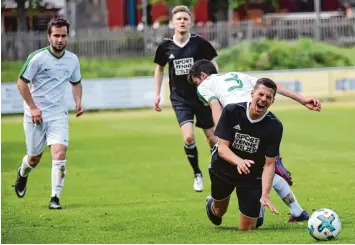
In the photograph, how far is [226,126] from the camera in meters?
10.9

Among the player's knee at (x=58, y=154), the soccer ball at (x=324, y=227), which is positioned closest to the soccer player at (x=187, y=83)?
the player's knee at (x=58, y=154)

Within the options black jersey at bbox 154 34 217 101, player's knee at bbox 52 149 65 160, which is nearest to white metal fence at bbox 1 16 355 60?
black jersey at bbox 154 34 217 101

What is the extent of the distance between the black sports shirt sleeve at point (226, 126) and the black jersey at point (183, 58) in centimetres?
469

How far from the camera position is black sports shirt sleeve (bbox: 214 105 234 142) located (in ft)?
35.9

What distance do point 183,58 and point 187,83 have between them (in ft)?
1.19

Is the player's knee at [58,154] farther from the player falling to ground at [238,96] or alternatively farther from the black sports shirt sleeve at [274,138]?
the black sports shirt sleeve at [274,138]

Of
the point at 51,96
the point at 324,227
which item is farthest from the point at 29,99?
the point at 324,227

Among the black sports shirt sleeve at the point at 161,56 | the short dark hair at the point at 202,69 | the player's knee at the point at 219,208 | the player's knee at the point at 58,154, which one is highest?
the short dark hair at the point at 202,69

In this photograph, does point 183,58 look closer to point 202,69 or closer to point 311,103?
point 202,69

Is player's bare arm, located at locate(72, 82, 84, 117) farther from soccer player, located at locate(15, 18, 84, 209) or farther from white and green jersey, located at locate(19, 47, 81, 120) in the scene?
white and green jersey, located at locate(19, 47, 81, 120)

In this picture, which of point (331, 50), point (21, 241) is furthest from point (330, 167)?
point (331, 50)

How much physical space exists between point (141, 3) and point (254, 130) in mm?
43274

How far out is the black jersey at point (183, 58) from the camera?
617 inches

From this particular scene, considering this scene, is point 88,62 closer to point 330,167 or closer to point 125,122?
point 125,122
